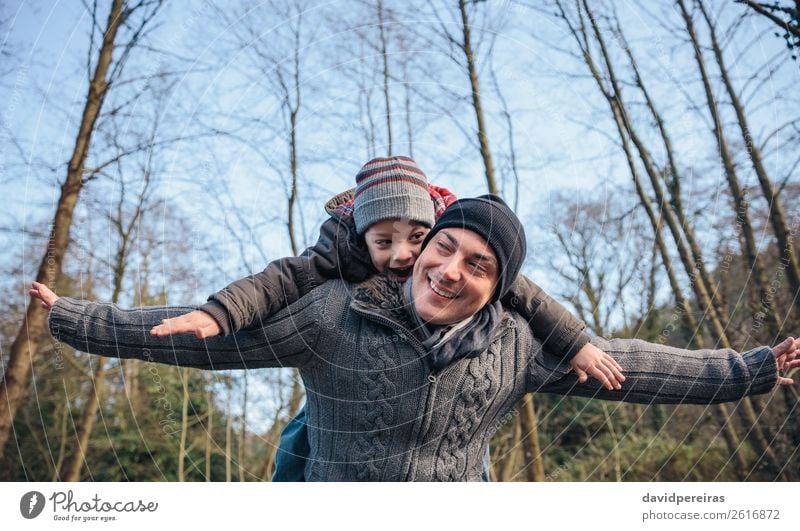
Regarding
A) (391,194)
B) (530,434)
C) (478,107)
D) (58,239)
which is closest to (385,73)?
(478,107)

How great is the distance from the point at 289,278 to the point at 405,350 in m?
0.32

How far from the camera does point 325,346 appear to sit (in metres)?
1.88

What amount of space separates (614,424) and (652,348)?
371 cm

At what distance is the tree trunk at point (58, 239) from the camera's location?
2.69 metres

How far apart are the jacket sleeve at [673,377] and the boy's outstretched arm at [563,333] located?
0.06 metres

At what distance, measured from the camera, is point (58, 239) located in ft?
10.2

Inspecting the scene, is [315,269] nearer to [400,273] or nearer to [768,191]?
[400,273]

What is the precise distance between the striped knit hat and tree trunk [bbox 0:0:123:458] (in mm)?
1297

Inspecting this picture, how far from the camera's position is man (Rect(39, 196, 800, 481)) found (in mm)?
1780

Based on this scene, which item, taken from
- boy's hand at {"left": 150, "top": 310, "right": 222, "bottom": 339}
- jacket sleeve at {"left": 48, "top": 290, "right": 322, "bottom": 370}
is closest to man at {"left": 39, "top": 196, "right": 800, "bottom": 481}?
jacket sleeve at {"left": 48, "top": 290, "right": 322, "bottom": 370}
